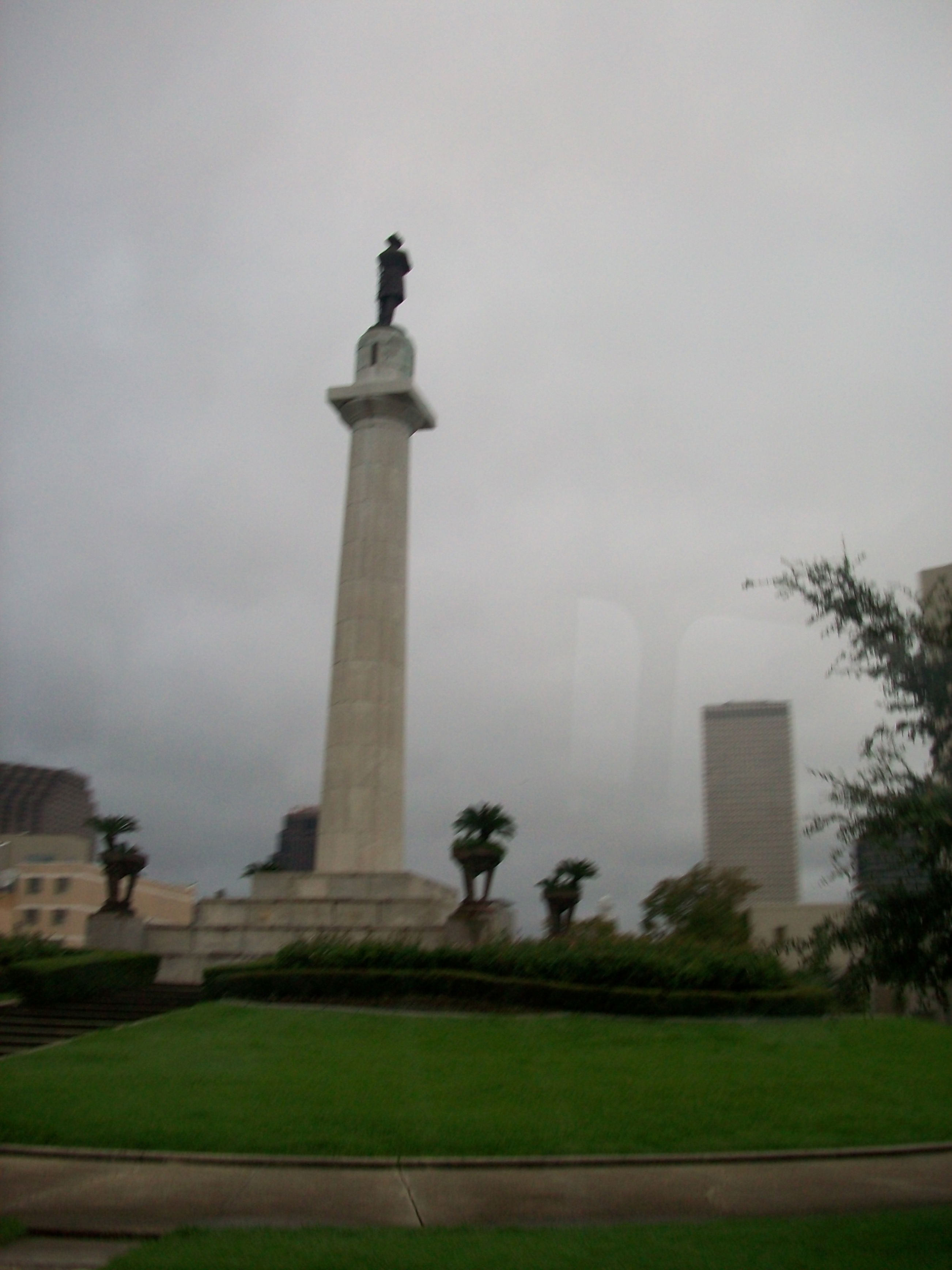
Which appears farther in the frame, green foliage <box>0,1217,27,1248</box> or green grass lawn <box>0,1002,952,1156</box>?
green grass lawn <box>0,1002,952,1156</box>

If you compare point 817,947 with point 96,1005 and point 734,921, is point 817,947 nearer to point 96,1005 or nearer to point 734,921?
point 96,1005

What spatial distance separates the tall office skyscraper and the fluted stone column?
1121 centimetres

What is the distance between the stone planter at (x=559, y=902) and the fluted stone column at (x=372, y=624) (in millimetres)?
4348

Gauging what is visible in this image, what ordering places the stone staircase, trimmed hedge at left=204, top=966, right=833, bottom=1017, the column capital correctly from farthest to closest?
the column capital, trimmed hedge at left=204, top=966, right=833, bottom=1017, the stone staircase

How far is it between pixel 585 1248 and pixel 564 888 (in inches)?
791

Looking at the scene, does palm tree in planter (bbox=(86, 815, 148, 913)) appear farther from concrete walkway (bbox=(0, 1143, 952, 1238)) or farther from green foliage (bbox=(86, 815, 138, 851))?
concrete walkway (bbox=(0, 1143, 952, 1238))

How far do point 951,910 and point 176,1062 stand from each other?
10.8 meters

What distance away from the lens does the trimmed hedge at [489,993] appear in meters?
19.9

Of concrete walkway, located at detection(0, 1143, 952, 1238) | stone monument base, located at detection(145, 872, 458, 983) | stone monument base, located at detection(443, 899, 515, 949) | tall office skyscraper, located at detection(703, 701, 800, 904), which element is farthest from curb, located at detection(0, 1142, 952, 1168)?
stone monument base, located at detection(145, 872, 458, 983)

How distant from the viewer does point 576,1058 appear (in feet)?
51.3

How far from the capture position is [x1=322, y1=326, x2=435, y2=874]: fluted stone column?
30047 mm

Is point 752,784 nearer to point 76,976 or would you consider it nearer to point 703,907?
point 76,976

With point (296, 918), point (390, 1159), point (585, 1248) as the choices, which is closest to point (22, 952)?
point (296, 918)

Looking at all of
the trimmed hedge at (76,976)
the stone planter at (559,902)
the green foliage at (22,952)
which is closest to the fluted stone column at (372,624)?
the stone planter at (559,902)
